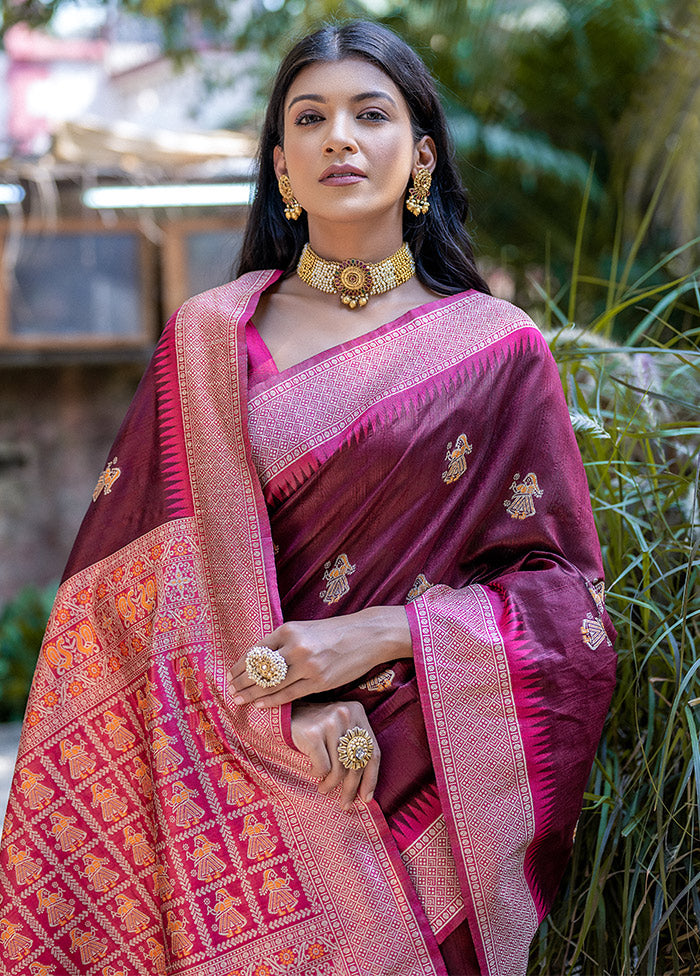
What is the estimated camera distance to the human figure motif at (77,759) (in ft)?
5.16

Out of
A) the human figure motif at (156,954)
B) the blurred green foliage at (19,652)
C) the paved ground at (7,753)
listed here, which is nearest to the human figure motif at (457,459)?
the human figure motif at (156,954)

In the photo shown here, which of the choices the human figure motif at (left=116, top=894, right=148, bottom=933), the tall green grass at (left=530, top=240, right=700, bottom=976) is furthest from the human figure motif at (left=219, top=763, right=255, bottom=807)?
the tall green grass at (left=530, top=240, right=700, bottom=976)

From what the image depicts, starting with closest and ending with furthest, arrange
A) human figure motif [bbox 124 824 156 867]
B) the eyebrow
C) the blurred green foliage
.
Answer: human figure motif [bbox 124 824 156 867], the eyebrow, the blurred green foliage

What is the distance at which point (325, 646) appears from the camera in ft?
4.80

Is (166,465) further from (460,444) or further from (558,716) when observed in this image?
(558,716)

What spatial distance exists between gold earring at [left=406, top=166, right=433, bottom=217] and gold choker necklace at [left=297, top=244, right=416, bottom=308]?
0.08m

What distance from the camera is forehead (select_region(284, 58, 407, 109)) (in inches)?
64.9

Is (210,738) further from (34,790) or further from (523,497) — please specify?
(523,497)

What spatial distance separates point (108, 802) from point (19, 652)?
402 cm

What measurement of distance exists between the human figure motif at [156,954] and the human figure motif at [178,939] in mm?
23

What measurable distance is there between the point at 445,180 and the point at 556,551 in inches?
28.2

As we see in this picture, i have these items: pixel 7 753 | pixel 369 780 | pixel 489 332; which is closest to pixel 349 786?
pixel 369 780

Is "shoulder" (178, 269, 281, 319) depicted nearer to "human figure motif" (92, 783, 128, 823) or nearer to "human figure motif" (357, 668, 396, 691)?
"human figure motif" (357, 668, 396, 691)

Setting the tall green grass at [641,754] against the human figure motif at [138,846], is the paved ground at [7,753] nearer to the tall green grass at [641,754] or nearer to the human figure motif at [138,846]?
the human figure motif at [138,846]
